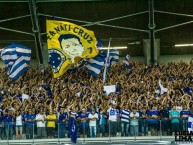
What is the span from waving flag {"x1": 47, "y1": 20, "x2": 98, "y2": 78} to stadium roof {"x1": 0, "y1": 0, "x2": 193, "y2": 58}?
9.58 ft

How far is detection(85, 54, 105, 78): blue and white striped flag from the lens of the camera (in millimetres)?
33594

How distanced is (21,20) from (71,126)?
575 inches

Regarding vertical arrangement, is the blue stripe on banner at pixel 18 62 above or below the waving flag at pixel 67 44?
below

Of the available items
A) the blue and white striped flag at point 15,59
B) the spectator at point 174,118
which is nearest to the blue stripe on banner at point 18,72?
the blue and white striped flag at point 15,59

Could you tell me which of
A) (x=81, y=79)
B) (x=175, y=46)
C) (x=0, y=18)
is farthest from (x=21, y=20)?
(x=175, y=46)

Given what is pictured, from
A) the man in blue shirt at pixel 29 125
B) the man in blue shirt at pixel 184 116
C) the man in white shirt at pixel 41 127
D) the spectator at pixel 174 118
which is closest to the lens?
the man in blue shirt at pixel 184 116

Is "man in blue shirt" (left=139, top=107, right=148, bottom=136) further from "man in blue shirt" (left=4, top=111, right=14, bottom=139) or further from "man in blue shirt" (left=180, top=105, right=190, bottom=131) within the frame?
"man in blue shirt" (left=4, top=111, right=14, bottom=139)

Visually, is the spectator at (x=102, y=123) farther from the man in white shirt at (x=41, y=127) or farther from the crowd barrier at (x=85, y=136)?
the man in white shirt at (x=41, y=127)

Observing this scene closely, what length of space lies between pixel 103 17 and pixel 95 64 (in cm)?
553

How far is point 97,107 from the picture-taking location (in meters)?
27.1

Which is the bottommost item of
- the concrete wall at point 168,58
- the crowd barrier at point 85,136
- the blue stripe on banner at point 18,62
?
the crowd barrier at point 85,136

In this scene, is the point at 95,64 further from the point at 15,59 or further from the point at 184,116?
the point at 184,116

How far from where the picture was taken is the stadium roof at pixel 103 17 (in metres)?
37.1

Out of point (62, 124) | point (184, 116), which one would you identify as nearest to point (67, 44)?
point (62, 124)
